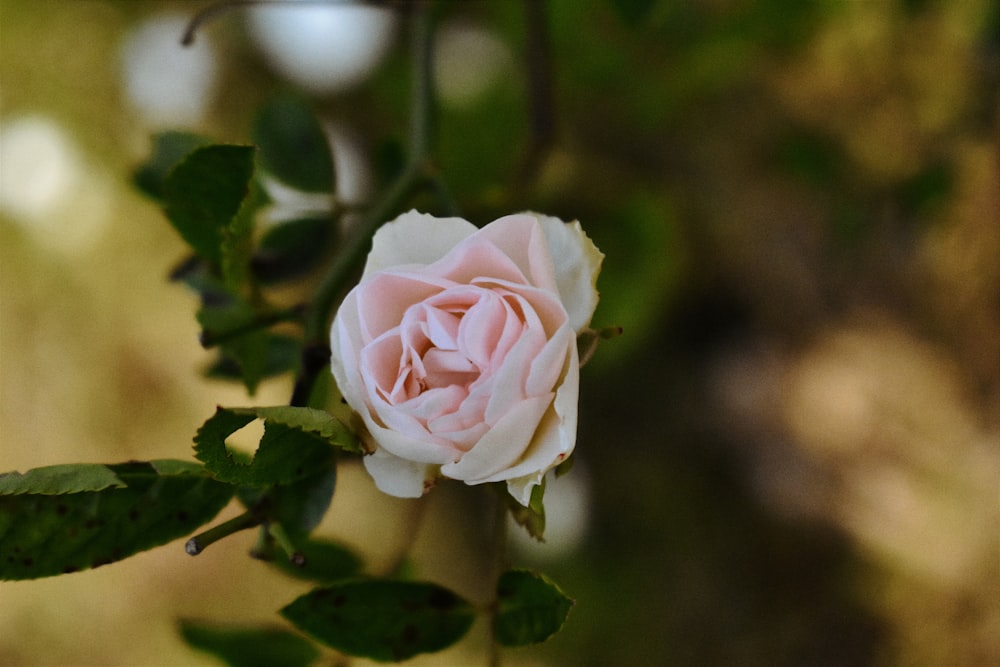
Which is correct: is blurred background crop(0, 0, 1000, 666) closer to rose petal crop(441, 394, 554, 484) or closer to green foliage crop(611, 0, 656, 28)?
green foliage crop(611, 0, 656, 28)

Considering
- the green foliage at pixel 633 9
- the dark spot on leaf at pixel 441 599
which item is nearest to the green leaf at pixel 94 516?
the dark spot on leaf at pixel 441 599

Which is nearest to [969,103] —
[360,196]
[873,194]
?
[873,194]

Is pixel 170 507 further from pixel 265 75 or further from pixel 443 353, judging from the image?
pixel 265 75

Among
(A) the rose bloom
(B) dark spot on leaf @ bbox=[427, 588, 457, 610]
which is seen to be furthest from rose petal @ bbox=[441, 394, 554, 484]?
(B) dark spot on leaf @ bbox=[427, 588, 457, 610]

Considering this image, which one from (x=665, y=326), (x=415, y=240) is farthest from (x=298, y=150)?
(x=665, y=326)

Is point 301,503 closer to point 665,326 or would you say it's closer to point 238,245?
point 238,245

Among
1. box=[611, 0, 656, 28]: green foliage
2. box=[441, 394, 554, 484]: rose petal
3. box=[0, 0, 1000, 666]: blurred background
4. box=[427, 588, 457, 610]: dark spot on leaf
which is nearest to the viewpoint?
box=[441, 394, 554, 484]: rose petal
